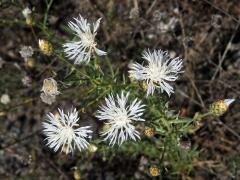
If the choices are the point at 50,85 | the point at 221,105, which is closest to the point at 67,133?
the point at 50,85

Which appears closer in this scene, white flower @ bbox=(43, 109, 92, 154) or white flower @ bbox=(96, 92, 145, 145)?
white flower @ bbox=(96, 92, 145, 145)

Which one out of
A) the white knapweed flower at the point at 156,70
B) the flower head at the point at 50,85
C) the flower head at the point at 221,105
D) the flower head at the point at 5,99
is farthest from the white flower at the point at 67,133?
the flower head at the point at 5,99

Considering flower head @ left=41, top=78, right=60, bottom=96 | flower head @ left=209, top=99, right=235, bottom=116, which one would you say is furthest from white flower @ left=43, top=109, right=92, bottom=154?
flower head @ left=209, top=99, right=235, bottom=116

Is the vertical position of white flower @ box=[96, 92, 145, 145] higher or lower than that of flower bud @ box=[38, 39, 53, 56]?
lower

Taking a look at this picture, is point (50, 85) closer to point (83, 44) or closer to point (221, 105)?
point (83, 44)

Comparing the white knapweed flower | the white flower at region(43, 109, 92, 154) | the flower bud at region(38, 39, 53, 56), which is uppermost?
the flower bud at region(38, 39, 53, 56)

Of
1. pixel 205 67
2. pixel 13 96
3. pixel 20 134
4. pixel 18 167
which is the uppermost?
pixel 205 67

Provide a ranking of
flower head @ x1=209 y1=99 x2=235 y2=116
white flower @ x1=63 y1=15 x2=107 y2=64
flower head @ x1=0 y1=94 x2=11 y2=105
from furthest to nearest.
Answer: flower head @ x1=0 y1=94 x2=11 y2=105, white flower @ x1=63 y1=15 x2=107 y2=64, flower head @ x1=209 y1=99 x2=235 y2=116

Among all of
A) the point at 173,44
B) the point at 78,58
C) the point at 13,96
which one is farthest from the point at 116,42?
the point at 78,58

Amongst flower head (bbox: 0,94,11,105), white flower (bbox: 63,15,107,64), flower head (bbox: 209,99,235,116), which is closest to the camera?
flower head (bbox: 209,99,235,116)

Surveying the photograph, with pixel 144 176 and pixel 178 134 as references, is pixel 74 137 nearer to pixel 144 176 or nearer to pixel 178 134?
pixel 178 134

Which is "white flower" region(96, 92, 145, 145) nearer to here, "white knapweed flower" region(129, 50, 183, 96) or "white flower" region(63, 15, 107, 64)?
"white knapweed flower" region(129, 50, 183, 96)
